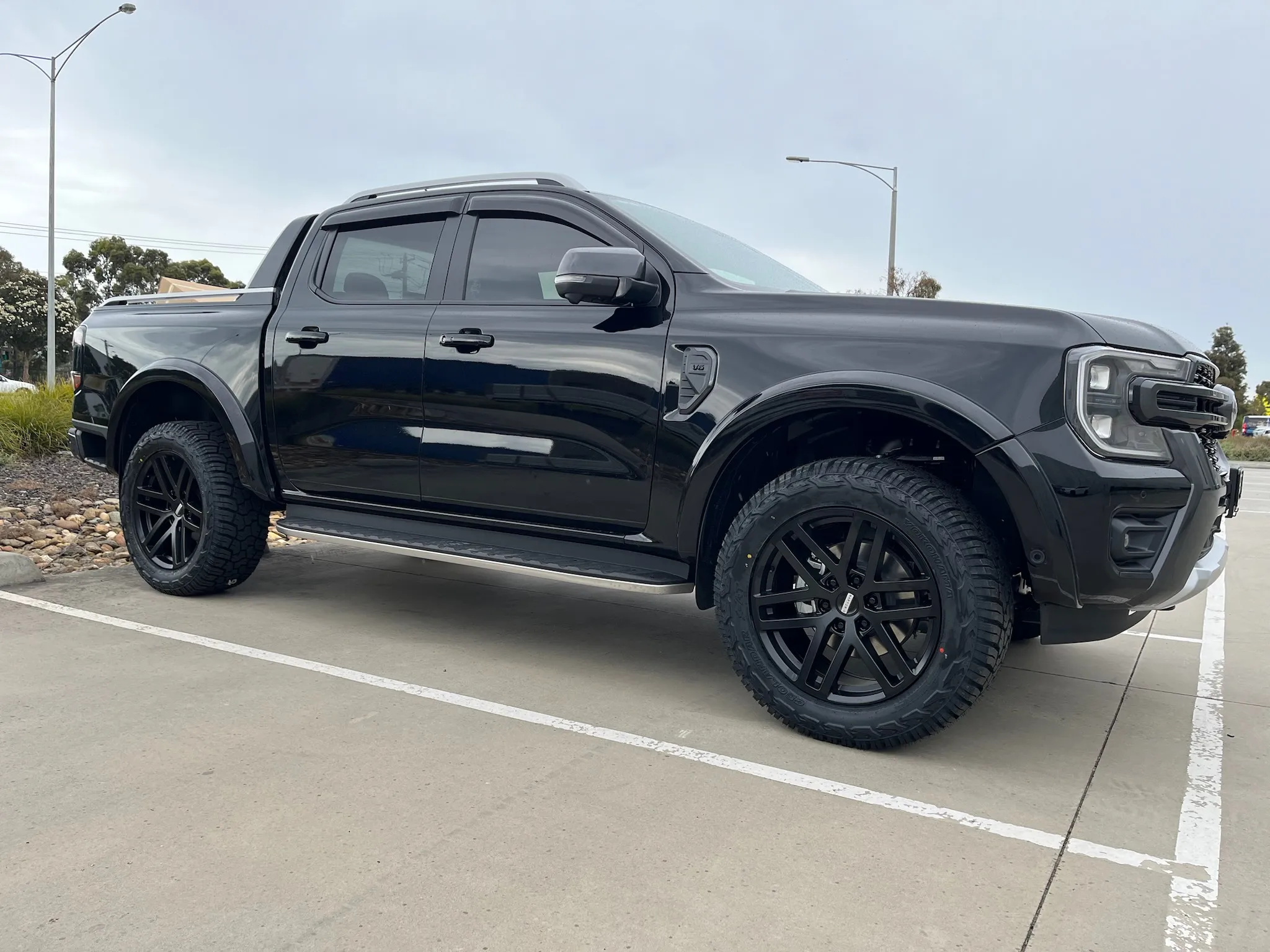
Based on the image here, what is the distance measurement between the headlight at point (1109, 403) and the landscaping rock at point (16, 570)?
5.17 metres

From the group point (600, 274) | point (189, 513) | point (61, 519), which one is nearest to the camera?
point (600, 274)

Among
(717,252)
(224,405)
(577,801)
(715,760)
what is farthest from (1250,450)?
(577,801)

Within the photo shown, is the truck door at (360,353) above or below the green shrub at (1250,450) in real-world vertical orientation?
above

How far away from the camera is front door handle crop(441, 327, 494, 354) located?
3881 millimetres

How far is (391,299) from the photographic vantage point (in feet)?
14.4

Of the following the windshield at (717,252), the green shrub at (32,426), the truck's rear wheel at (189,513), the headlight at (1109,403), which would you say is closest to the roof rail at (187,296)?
the truck's rear wheel at (189,513)

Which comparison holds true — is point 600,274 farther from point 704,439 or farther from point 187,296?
point 187,296

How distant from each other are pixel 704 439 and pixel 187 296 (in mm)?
3209

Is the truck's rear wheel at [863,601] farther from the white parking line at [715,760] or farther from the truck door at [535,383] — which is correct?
the truck door at [535,383]

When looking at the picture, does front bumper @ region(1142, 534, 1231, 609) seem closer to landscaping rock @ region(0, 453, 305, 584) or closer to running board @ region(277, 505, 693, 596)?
running board @ region(277, 505, 693, 596)

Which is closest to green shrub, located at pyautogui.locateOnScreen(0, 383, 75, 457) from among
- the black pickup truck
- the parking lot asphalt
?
the black pickup truck

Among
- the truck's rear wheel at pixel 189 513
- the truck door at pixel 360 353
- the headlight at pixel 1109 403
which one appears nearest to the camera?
the headlight at pixel 1109 403

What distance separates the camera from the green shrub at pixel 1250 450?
2927 cm

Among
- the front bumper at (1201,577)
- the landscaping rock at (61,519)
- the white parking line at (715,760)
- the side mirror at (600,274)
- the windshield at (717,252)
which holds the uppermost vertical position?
the windshield at (717,252)
